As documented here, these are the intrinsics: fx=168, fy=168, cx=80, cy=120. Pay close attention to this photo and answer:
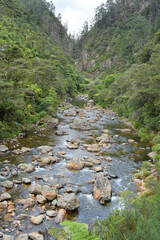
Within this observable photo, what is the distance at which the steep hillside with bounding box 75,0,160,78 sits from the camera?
64.0m

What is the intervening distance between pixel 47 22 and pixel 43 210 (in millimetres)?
109226

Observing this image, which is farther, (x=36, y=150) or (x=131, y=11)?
(x=131, y=11)

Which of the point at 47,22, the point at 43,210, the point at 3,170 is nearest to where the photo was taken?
the point at 43,210

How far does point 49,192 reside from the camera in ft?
26.1

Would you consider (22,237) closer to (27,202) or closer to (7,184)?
(27,202)

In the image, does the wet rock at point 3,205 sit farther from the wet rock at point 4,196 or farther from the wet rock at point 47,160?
the wet rock at point 47,160

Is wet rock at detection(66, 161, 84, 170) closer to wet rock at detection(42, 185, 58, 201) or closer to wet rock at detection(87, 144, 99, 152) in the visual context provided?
wet rock at detection(42, 185, 58, 201)

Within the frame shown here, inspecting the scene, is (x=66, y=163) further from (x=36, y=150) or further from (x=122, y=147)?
(x=122, y=147)

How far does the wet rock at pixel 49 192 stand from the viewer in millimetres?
7702

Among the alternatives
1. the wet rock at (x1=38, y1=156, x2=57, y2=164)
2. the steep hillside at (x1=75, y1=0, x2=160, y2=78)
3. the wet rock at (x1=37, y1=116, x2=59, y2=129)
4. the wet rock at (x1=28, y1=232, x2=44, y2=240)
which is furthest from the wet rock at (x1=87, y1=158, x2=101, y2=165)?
the steep hillside at (x1=75, y1=0, x2=160, y2=78)

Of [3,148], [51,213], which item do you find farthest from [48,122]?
[51,213]

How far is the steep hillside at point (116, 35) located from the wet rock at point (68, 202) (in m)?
60.4

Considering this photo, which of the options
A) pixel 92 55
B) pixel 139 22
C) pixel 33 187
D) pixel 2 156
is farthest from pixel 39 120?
pixel 92 55

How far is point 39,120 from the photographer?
21.3m
